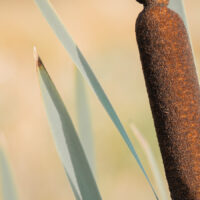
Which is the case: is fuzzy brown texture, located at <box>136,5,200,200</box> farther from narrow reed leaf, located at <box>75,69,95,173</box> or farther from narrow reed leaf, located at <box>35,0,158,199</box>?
narrow reed leaf, located at <box>75,69,95,173</box>

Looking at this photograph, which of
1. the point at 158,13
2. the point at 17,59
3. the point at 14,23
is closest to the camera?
the point at 158,13

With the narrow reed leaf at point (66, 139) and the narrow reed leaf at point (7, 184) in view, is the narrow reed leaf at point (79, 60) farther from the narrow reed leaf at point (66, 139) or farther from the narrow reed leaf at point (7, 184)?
the narrow reed leaf at point (7, 184)

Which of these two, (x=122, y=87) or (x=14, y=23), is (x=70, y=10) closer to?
(x=14, y=23)

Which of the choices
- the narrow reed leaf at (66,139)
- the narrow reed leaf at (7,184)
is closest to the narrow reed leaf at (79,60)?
the narrow reed leaf at (66,139)

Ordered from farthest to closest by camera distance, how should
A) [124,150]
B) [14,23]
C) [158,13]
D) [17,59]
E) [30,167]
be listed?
[14,23] → [17,59] → [124,150] → [30,167] → [158,13]

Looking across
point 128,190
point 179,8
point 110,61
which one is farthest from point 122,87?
point 179,8

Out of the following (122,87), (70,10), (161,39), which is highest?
(70,10)

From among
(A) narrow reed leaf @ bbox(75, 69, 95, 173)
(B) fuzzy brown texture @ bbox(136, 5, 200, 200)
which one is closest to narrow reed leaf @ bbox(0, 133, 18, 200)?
(A) narrow reed leaf @ bbox(75, 69, 95, 173)
